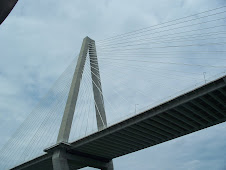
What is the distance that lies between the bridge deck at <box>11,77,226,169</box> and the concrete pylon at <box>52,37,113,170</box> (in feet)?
6.17

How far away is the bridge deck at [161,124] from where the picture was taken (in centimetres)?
2234

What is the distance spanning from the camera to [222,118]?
84.5 ft

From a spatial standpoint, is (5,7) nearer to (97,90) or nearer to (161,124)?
(161,124)

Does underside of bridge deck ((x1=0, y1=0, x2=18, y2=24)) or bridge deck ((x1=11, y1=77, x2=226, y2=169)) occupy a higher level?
bridge deck ((x1=11, y1=77, x2=226, y2=169))

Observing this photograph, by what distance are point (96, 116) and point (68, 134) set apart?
452cm

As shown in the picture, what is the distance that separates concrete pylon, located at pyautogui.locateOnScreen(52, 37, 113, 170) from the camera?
1109 inches

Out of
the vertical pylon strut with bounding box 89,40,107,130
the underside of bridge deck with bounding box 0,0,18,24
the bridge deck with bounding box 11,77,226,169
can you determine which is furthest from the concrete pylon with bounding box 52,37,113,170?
the underside of bridge deck with bounding box 0,0,18,24

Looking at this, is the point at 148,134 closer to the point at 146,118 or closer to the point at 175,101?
the point at 146,118

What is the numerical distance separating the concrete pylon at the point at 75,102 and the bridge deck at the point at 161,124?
188 centimetres

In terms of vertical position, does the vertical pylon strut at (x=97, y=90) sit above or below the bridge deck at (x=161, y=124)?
above

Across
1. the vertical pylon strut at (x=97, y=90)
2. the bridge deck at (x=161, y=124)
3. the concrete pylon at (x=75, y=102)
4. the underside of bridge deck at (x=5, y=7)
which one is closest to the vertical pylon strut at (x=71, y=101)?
the concrete pylon at (x=75, y=102)

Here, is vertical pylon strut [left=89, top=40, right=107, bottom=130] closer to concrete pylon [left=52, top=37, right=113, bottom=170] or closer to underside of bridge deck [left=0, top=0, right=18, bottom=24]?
concrete pylon [left=52, top=37, right=113, bottom=170]

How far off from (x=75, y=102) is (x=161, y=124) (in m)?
10.6

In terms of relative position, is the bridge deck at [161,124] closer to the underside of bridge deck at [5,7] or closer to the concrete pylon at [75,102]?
the concrete pylon at [75,102]
